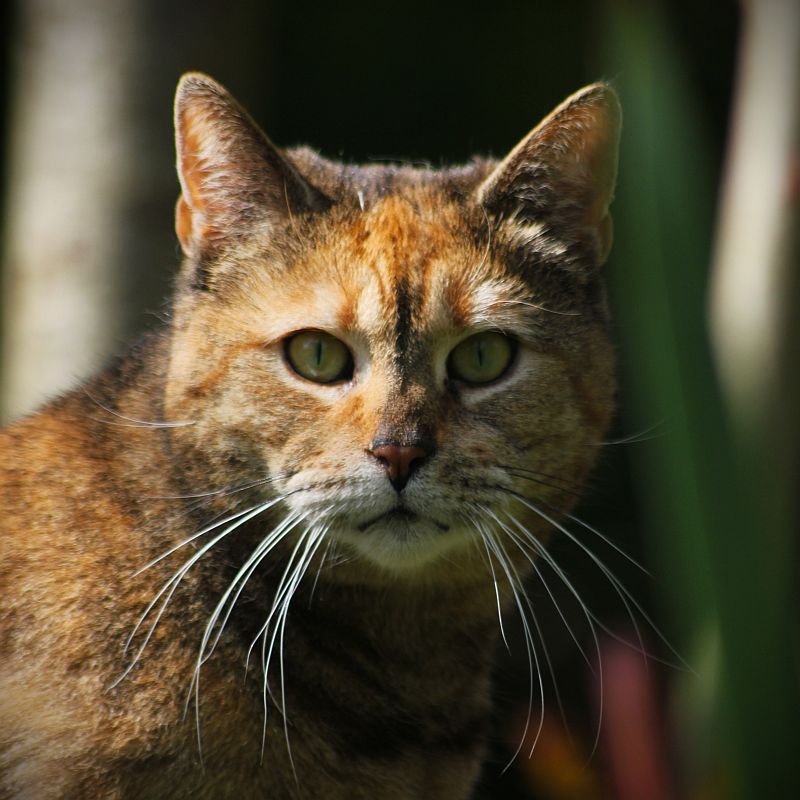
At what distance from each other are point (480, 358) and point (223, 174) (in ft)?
2.31

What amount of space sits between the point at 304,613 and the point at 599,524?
3.80m

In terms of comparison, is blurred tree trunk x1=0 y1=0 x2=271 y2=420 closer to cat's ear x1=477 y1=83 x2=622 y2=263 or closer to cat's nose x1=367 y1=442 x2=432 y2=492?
cat's ear x1=477 y1=83 x2=622 y2=263

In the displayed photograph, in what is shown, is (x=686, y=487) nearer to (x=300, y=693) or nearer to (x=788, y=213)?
(x=300, y=693)

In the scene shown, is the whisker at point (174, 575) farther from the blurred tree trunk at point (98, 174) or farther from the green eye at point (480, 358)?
the blurred tree trunk at point (98, 174)

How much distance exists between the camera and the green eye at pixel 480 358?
237 centimetres

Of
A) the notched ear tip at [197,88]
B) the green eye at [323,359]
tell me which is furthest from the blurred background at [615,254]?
the notched ear tip at [197,88]

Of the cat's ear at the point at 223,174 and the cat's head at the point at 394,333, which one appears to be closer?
the cat's head at the point at 394,333

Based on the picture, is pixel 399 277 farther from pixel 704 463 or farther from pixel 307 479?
pixel 704 463

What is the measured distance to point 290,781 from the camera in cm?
220

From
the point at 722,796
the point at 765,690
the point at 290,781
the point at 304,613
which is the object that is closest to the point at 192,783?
the point at 290,781

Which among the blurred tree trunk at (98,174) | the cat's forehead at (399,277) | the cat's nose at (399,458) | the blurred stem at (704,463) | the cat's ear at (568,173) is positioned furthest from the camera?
the blurred tree trunk at (98,174)

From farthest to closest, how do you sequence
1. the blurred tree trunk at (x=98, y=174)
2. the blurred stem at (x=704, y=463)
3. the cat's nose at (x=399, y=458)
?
the blurred tree trunk at (x=98, y=174), the cat's nose at (x=399, y=458), the blurred stem at (x=704, y=463)

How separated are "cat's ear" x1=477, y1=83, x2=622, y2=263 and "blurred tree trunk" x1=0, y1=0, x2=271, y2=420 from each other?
166 cm

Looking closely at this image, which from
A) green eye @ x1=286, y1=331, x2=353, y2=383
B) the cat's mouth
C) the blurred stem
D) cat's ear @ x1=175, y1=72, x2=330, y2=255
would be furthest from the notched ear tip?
the blurred stem
